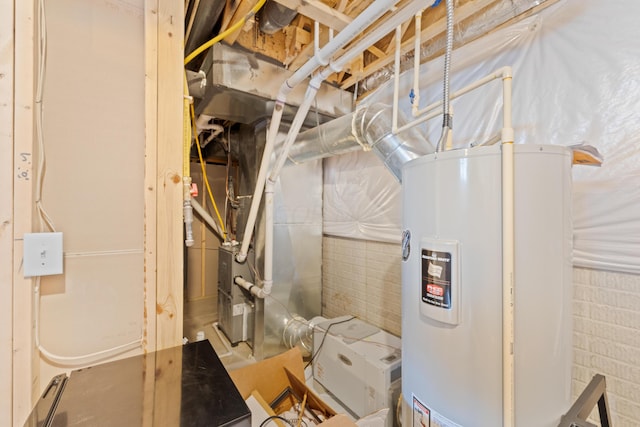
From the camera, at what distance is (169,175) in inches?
44.2

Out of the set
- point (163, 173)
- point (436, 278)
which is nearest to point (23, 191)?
point (163, 173)

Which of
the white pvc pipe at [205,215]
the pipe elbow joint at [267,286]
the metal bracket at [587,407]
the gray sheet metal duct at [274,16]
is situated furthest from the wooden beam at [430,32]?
the white pvc pipe at [205,215]

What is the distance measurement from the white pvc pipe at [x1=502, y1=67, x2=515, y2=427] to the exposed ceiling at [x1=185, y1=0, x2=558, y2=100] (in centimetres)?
99

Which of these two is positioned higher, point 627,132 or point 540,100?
point 540,100

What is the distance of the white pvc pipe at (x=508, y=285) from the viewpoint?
764 millimetres

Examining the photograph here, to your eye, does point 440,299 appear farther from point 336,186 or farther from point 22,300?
point 336,186

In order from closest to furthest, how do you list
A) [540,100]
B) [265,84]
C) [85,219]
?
[85,219] → [540,100] → [265,84]

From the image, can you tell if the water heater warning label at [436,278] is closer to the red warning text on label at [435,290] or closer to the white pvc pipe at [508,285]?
the red warning text on label at [435,290]

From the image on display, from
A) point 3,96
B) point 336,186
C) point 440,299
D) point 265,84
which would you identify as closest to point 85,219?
point 3,96

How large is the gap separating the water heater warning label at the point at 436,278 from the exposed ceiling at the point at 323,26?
1.21 meters

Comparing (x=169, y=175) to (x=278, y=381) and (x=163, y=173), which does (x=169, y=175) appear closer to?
(x=163, y=173)

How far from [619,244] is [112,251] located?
2096mm

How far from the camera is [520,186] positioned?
0.79m

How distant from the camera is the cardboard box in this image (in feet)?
5.34
